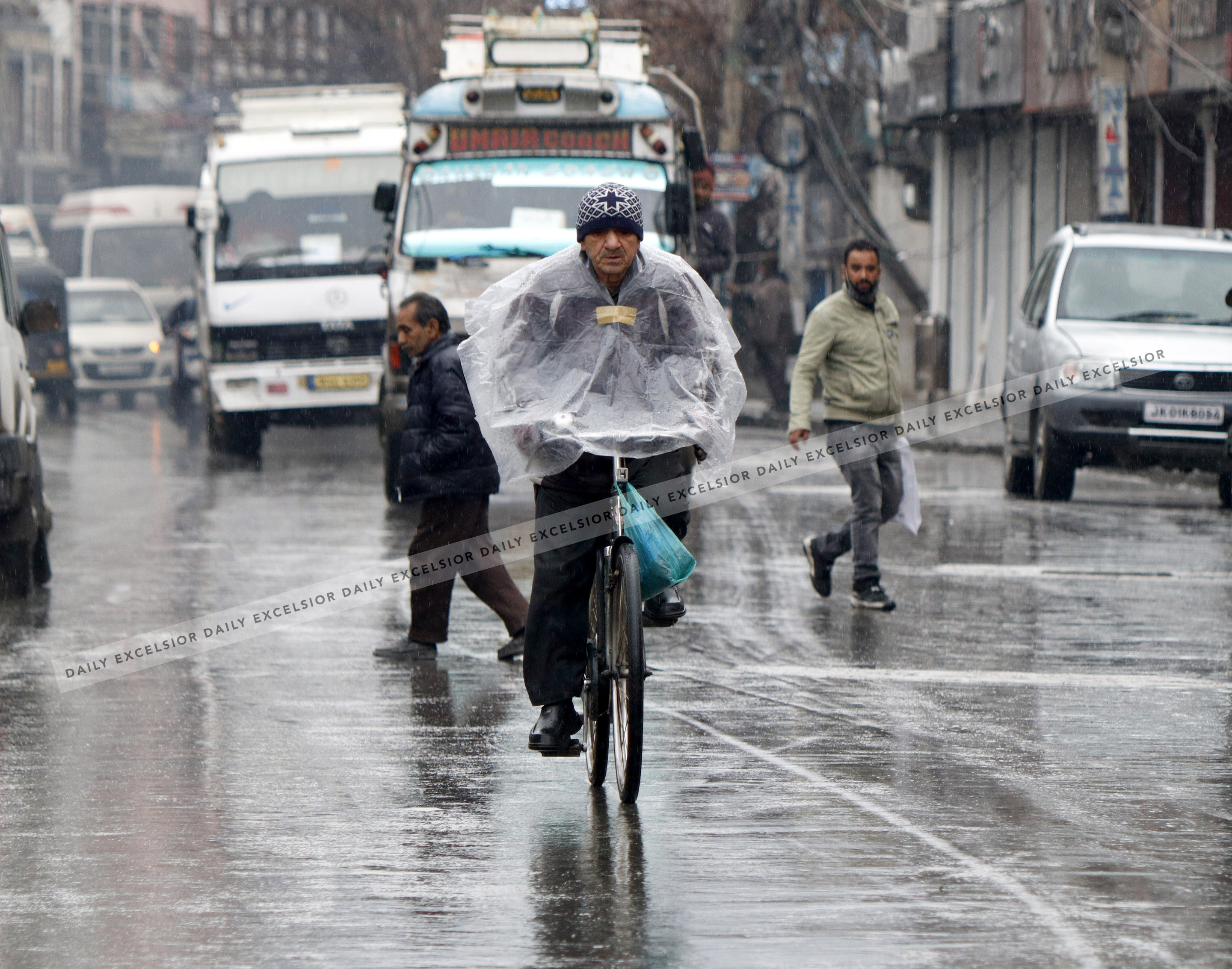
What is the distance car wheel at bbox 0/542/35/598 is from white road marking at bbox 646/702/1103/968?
15.5 feet

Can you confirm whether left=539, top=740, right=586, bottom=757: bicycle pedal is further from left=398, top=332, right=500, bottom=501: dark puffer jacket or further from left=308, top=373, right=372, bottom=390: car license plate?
left=308, top=373, right=372, bottom=390: car license plate

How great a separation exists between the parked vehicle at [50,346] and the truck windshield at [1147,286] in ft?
44.4

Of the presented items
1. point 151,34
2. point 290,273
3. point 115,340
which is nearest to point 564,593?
point 290,273

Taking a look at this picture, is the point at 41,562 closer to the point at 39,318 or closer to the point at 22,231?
the point at 39,318

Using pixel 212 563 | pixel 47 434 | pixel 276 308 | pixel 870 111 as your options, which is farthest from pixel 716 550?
pixel 870 111

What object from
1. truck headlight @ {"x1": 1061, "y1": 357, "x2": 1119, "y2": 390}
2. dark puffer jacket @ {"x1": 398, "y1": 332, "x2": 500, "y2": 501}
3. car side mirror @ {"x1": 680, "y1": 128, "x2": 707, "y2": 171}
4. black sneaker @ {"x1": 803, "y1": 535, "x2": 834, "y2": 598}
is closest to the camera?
dark puffer jacket @ {"x1": 398, "y1": 332, "x2": 500, "y2": 501}

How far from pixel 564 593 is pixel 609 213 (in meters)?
1.17

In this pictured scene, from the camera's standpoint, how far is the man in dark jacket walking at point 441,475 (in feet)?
29.0

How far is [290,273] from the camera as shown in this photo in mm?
19891

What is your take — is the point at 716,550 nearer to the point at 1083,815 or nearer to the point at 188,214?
the point at 1083,815

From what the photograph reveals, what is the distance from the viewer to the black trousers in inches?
255

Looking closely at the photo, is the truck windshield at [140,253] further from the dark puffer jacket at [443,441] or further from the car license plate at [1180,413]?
the dark puffer jacket at [443,441]

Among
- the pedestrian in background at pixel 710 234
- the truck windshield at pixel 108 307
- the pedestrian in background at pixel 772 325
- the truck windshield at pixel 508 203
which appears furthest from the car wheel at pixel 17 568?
the truck windshield at pixel 108 307

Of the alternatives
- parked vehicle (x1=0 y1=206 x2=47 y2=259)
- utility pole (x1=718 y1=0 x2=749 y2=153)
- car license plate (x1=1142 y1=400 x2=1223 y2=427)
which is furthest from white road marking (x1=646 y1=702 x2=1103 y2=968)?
parked vehicle (x1=0 y1=206 x2=47 y2=259)
